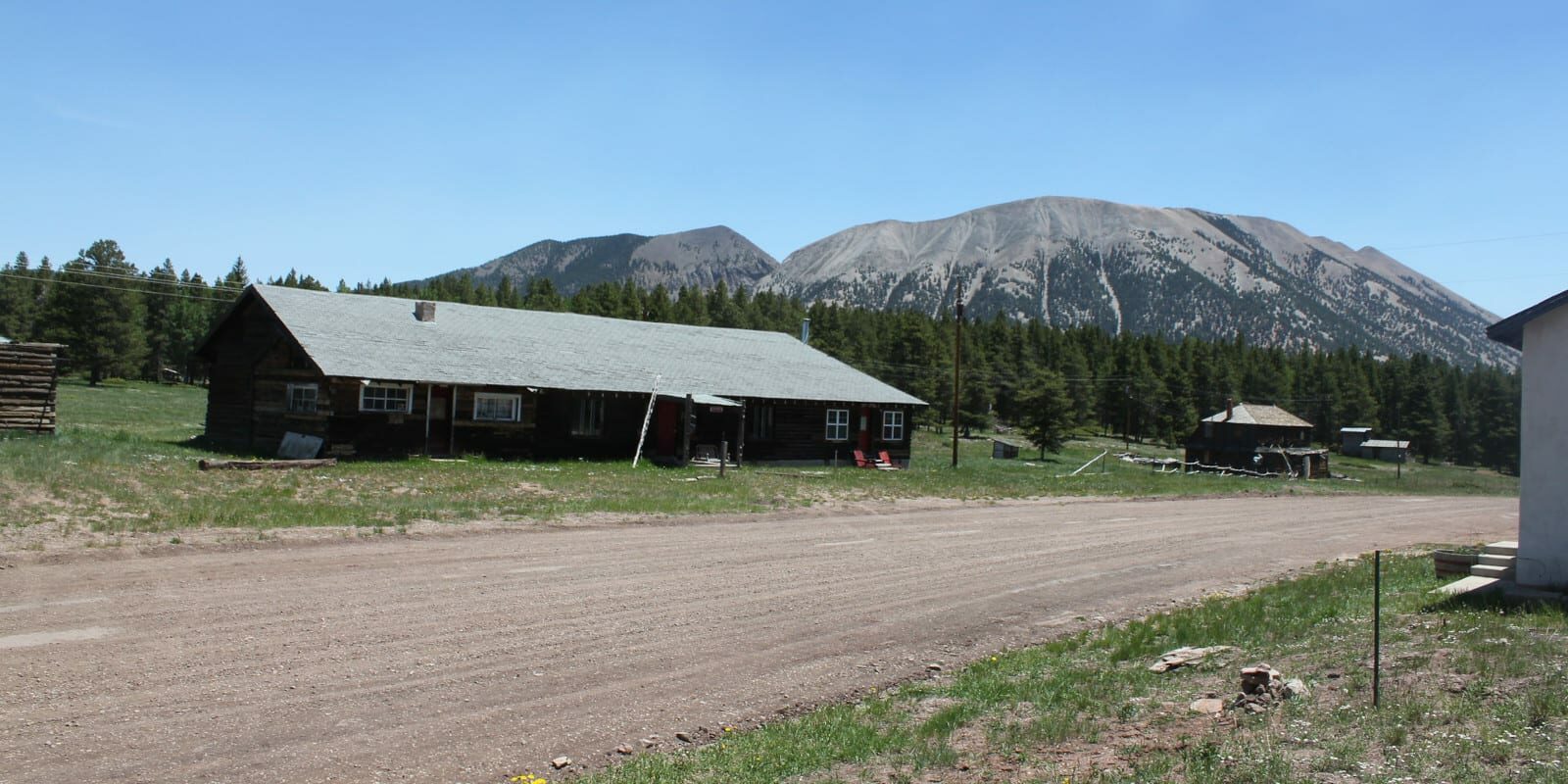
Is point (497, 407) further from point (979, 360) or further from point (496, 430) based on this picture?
point (979, 360)

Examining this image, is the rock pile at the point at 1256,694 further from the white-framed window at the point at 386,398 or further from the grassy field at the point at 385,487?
the white-framed window at the point at 386,398

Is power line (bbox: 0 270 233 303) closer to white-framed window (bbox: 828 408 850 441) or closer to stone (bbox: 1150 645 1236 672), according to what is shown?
white-framed window (bbox: 828 408 850 441)

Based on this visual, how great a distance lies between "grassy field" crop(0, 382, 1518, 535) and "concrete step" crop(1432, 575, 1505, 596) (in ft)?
44.3

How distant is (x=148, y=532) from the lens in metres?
14.5

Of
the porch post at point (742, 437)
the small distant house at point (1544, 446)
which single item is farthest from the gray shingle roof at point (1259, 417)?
the small distant house at point (1544, 446)

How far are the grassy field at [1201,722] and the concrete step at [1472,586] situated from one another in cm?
184

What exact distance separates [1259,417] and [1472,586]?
74.4 metres

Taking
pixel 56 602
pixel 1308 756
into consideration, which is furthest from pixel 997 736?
pixel 56 602

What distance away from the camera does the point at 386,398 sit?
100 ft

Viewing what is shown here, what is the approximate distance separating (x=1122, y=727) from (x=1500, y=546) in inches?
377

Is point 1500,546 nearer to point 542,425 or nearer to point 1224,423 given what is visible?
point 542,425

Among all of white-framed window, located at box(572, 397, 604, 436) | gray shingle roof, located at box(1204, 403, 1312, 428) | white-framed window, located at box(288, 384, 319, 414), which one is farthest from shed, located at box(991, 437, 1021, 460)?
white-framed window, located at box(288, 384, 319, 414)

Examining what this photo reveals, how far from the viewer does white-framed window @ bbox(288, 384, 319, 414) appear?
101 feet

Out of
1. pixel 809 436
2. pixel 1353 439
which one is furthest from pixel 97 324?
pixel 1353 439
